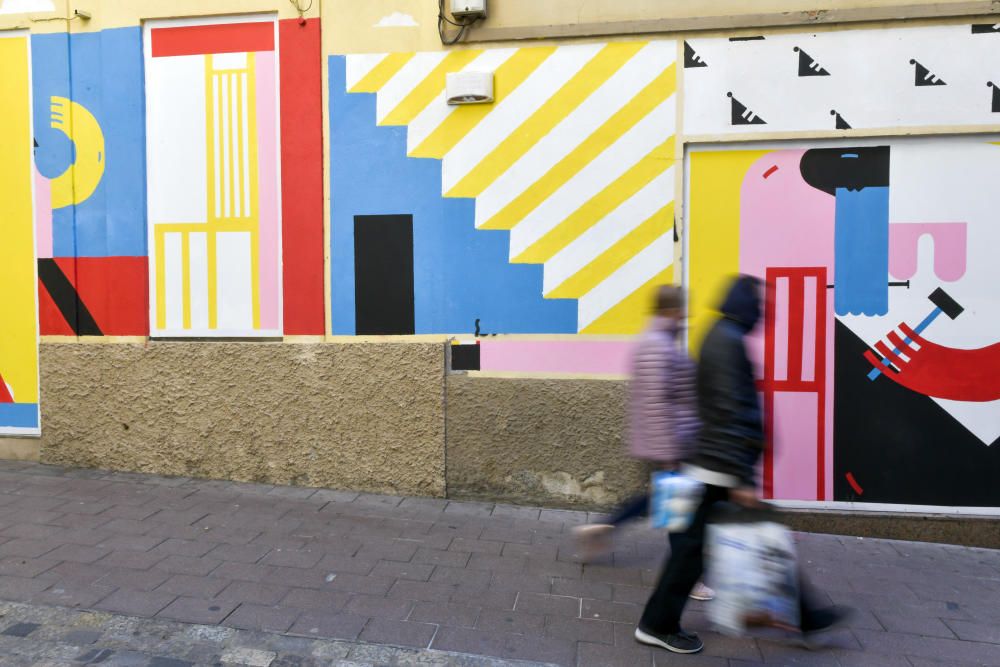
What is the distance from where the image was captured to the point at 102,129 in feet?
18.9

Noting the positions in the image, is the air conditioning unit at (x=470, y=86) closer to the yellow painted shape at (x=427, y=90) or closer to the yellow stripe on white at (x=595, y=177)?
the yellow painted shape at (x=427, y=90)

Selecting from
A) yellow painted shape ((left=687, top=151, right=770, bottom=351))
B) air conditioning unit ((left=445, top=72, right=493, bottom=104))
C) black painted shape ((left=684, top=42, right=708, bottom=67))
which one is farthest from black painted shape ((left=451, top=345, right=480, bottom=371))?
black painted shape ((left=684, top=42, right=708, bottom=67))

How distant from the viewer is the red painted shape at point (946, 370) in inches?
191

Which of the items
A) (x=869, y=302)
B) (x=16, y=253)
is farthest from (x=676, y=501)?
(x=16, y=253)

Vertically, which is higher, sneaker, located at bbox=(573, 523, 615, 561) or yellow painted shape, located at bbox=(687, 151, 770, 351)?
yellow painted shape, located at bbox=(687, 151, 770, 351)

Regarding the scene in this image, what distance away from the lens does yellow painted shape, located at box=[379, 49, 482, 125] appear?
528cm

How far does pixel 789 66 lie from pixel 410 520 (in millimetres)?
4266

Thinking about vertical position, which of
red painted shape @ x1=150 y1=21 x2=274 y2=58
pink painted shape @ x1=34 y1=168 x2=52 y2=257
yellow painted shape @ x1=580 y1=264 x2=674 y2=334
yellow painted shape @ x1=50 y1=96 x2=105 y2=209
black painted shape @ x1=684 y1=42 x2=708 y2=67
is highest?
red painted shape @ x1=150 y1=21 x2=274 y2=58

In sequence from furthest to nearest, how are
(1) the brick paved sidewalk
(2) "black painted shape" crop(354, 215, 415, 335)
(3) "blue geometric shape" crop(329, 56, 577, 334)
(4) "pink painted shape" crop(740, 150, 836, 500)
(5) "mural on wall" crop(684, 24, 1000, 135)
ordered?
(2) "black painted shape" crop(354, 215, 415, 335) → (3) "blue geometric shape" crop(329, 56, 577, 334) → (4) "pink painted shape" crop(740, 150, 836, 500) → (5) "mural on wall" crop(684, 24, 1000, 135) → (1) the brick paved sidewalk

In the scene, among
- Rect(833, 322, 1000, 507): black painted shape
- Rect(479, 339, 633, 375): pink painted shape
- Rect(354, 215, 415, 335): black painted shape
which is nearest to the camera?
Rect(833, 322, 1000, 507): black painted shape

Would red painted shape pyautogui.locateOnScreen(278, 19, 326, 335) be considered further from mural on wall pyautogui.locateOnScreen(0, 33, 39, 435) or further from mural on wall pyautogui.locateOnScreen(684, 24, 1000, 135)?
mural on wall pyautogui.locateOnScreen(684, 24, 1000, 135)

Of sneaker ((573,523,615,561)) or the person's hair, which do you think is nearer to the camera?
the person's hair

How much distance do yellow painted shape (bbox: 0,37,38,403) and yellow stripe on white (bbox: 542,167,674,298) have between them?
452 cm

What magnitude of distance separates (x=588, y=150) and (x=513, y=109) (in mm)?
661
